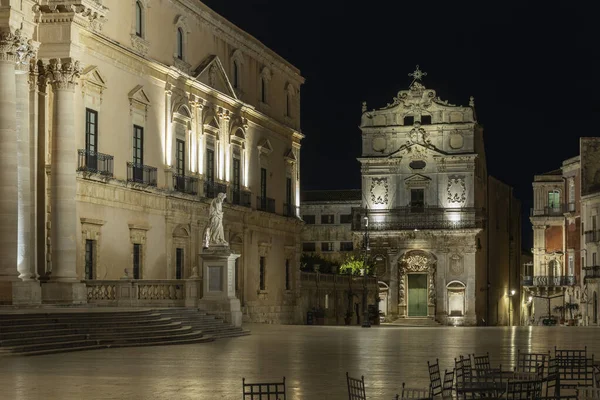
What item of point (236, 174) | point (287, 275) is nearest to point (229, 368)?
point (236, 174)

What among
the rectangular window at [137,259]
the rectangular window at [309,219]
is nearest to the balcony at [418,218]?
the rectangular window at [309,219]

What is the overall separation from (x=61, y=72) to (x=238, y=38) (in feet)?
59.9

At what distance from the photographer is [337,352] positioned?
26.8 metres

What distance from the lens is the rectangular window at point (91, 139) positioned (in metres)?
36.3

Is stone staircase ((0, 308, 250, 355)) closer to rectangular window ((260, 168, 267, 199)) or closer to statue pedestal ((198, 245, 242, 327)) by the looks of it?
statue pedestal ((198, 245, 242, 327))

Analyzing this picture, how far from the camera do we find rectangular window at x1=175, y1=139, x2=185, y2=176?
144 feet

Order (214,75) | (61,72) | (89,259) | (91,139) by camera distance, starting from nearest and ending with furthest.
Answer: (61,72)
(89,259)
(91,139)
(214,75)

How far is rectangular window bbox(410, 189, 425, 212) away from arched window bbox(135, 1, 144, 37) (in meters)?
40.2

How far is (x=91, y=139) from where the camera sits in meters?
37.0

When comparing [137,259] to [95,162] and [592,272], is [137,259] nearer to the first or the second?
[95,162]

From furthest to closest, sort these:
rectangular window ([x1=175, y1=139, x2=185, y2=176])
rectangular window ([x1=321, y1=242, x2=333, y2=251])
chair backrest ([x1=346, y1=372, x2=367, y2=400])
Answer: rectangular window ([x1=321, y1=242, x2=333, y2=251]), rectangular window ([x1=175, y1=139, x2=185, y2=176]), chair backrest ([x1=346, y1=372, x2=367, y2=400])

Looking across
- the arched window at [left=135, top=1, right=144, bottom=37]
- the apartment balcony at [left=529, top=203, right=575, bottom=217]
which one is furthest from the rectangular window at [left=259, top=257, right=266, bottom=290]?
the apartment balcony at [left=529, top=203, right=575, bottom=217]

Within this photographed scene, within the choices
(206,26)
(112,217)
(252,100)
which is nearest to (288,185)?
(252,100)

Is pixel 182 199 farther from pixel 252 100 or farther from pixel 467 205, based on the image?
pixel 467 205
